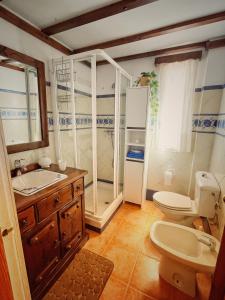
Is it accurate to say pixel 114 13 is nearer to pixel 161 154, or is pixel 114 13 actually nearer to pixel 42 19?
pixel 42 19

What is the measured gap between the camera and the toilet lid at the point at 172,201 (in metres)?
1.68

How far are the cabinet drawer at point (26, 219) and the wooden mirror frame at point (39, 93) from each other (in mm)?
653

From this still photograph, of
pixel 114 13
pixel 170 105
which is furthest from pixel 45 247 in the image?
pixel 170 105

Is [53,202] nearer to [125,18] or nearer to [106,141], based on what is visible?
[106,141]

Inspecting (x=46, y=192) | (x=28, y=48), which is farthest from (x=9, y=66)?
(x=46, y=192)

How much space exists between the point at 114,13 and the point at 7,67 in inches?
41.8

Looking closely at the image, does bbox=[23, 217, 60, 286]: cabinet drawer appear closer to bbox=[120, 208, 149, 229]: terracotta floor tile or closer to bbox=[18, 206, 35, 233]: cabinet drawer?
bbox=[18, 206, 35, 233]: cabinet drawer

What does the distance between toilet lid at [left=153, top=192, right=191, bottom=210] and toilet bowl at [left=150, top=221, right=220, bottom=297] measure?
348 millimetres

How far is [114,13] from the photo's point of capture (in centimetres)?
129

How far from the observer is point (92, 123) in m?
1.57

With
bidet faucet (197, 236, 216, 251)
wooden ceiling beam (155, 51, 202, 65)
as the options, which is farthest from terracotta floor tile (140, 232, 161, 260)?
wooden ceiling beam (155, 51, 202, 65)

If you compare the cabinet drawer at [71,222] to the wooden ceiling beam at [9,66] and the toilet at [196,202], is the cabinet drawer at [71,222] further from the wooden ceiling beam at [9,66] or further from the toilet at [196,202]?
the wooden ceiling beam at [9,66]

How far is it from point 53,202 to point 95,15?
169 cm

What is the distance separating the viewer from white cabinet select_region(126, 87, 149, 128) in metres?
2.00
